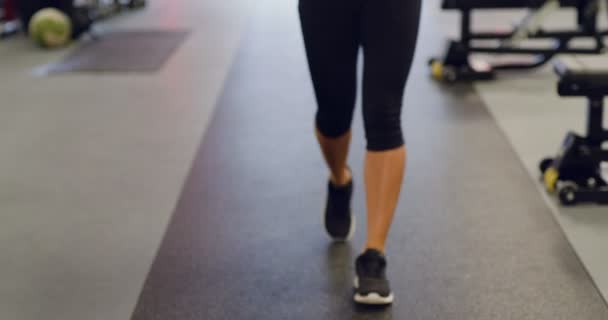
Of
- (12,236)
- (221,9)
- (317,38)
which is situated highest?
(317,38)

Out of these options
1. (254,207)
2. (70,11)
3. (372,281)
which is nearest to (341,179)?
(372,281)

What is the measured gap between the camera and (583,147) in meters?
2.42

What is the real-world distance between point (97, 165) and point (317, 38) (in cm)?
145

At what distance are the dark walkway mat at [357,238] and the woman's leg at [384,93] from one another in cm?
28

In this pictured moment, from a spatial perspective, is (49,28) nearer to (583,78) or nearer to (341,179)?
(341,179)

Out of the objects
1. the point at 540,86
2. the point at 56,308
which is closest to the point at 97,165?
the point at 56,308

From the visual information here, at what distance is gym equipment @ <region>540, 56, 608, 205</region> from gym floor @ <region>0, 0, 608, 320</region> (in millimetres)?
81

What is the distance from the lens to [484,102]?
11.5 feet

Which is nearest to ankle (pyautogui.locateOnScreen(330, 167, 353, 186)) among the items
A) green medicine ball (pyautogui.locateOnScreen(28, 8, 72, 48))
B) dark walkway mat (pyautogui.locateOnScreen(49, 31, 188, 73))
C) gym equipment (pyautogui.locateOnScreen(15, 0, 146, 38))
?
dark walkway mat (pyautogui.locateOnScreen(49, 31, 188, 73))

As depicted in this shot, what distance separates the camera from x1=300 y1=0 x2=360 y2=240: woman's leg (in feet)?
5.64

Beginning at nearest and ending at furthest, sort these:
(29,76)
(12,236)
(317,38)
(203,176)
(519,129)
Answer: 1. (317,38)
2. (12,236)
3. (203,176)
4. (519,129)
5. (29,76)

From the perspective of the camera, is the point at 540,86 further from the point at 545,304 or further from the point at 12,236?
the point at 12,236

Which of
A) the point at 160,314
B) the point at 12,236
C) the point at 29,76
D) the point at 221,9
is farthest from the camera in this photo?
the point at 221,9

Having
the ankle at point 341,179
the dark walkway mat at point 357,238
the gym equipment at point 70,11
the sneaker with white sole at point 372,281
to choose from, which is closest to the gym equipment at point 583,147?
the dark walkway mat at point 357,238
